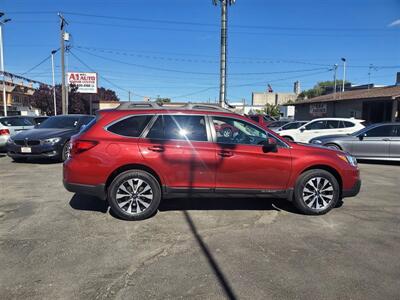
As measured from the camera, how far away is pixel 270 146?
17.1 feet

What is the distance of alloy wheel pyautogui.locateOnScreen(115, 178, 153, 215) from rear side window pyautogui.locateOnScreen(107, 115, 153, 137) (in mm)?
719

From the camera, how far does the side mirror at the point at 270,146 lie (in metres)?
5.20

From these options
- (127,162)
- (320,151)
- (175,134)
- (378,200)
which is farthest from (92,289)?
(378,200)

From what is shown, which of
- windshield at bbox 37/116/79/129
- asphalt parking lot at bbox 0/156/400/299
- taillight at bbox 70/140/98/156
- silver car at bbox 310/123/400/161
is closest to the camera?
asphalt parking lot at bbox 0/156/400/299

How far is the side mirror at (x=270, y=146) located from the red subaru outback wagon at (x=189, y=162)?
0.05ft

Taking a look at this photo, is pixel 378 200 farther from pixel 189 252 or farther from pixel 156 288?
pixel 156 288

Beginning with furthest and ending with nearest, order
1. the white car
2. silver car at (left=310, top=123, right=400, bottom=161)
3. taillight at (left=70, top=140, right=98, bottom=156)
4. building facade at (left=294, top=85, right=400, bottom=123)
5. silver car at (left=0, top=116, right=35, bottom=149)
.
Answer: building facade at (left=294, top=85, right=400, bottom=123)
the white car
silver car at (left=0, top=116, right=35, bottom=149)
silver car at (left=310, top=123, right=400, bottom=161)
taillight at (left=70, top=140, right=98, bottom=156)

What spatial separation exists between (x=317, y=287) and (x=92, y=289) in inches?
84.5

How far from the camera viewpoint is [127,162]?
4.96m

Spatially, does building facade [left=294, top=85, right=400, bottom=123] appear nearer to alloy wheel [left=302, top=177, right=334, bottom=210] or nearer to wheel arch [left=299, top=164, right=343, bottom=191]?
wheel arch [left=299, top=164, right=343, bottom=191]

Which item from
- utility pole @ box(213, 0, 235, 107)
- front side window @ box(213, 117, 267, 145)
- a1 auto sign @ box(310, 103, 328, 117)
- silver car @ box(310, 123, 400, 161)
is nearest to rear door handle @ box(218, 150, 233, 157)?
front side window @ box(213, 117, 267, 145)

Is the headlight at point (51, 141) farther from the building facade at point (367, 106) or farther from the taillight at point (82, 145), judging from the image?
the building facade at point (367, 106)

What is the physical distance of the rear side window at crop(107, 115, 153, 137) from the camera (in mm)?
5109

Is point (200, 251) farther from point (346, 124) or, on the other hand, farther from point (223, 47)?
point (223, 47)
